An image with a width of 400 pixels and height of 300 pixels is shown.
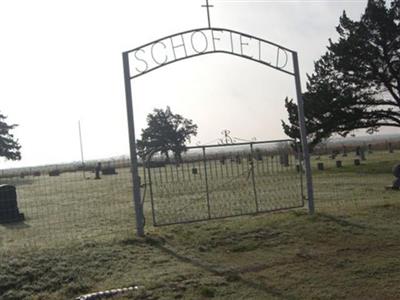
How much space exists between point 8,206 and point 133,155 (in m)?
8.00

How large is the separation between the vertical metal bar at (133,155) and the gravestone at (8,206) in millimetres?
7409

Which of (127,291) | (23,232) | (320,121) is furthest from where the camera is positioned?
(320,121)

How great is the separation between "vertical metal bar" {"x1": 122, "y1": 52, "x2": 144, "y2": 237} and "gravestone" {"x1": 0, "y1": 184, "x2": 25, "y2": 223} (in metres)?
7.41

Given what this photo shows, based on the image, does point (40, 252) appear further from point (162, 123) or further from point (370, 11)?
point (162, 123)

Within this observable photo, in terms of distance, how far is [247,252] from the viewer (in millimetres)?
7117

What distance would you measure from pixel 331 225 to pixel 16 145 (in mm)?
64840

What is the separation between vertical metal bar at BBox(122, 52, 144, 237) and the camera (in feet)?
27.1

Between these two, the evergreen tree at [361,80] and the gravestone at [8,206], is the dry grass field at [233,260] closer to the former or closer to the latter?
the gravestone at [8,206]

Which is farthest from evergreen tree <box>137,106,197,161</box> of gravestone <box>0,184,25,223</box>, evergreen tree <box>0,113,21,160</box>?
gravestone <box>0,184,25,223</box>

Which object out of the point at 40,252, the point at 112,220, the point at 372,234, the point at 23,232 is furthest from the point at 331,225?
the point at 23,232

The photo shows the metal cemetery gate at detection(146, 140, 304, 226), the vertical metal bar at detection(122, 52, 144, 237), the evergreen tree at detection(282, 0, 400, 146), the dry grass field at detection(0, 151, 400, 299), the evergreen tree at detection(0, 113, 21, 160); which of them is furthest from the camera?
the evergreen tree at detection(0, 113, 21, 160)

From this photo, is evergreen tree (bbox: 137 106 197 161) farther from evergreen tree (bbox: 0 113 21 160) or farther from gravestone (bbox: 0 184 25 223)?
gravestone (bbox: 0 184 25 223)

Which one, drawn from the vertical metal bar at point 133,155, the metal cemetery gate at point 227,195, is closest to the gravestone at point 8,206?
the metal cemetery gate at point 227,195

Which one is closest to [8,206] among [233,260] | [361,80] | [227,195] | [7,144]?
[227,195]
